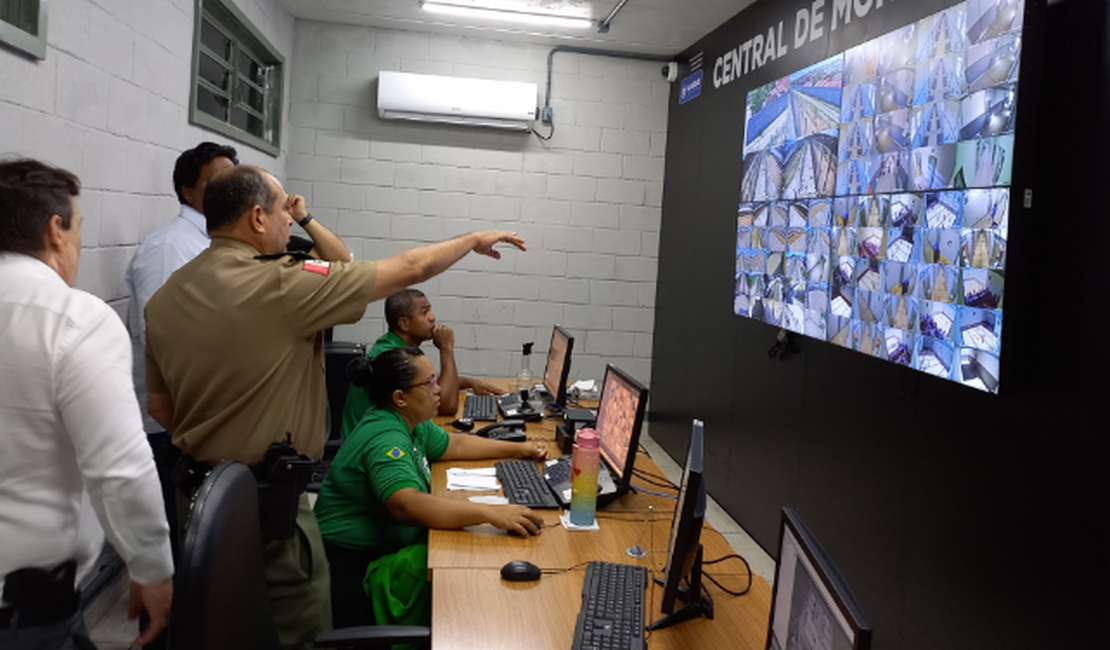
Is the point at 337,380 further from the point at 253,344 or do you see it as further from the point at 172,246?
the point at 253,344

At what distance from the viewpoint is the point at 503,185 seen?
5.84m

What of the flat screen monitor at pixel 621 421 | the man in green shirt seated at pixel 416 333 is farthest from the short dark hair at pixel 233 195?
the man in green shirt seated at pixel 416 333

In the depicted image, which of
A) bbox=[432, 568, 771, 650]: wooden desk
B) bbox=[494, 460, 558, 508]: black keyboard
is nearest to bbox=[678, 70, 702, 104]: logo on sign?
bbox=[494, 460, 558, 508]: black keyboard

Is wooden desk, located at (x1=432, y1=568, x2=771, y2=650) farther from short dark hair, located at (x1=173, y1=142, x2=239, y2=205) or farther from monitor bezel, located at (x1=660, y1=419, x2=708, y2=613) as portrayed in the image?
short dark hair, located at (x1=173, y1=142, x2=239, y2=205)

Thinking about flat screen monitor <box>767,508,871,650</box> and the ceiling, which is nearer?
flat screen monitor <box>767,508,871,650</box>

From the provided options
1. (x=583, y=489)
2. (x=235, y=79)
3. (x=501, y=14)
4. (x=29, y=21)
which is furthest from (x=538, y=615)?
(x=501, y=14)

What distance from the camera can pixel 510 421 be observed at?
331 cm

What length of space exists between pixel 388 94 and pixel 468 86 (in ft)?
1.86

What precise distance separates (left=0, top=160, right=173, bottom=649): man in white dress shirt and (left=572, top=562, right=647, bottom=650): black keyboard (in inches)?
33.6

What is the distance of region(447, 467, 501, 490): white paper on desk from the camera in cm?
247

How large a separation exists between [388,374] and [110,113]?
1426 mm

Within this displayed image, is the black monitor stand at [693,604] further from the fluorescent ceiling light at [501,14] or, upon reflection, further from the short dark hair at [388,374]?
the fluorescent ceiling light at [501,14]

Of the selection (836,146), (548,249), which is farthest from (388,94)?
(836,146)

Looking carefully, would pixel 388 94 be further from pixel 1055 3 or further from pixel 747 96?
pixel 1055 3
